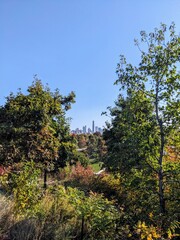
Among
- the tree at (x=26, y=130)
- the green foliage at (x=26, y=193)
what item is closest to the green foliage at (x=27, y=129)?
the tree at (x=26, y=130)

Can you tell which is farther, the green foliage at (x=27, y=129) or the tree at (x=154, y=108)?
the green foliage at (x=27, y=129)

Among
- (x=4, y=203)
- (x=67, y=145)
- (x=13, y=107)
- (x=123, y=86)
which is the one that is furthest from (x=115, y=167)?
(x=67, y=145)

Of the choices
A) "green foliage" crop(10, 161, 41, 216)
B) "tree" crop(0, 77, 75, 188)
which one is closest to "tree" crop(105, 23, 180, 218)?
"green foliage" crop(10, 161, 41, 216)

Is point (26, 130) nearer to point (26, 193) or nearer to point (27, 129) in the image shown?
point (27, 129)

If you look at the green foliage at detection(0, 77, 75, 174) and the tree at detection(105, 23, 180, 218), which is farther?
the green foliage at detection(0, 77, 75, 174)

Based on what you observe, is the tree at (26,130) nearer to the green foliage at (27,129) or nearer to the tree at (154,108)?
the green foliage at (27,129)

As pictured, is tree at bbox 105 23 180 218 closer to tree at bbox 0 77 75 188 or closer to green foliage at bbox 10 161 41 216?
green foliage at bbox 10 161 41 216

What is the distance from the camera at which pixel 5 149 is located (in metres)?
7.98

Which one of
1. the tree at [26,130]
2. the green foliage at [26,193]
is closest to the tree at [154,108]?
the green foliage at [26,193]

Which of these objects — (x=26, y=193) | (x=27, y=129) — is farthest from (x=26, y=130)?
(x=26, y=193)

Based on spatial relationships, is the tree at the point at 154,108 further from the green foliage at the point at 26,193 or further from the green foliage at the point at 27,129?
the green foliage at the point at 27,129

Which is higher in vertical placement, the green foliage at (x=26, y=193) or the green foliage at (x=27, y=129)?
the green foliage at (x=27, y=129)

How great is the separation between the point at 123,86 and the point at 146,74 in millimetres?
496

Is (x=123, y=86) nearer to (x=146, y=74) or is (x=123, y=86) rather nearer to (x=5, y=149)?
(x=146, y=74)
